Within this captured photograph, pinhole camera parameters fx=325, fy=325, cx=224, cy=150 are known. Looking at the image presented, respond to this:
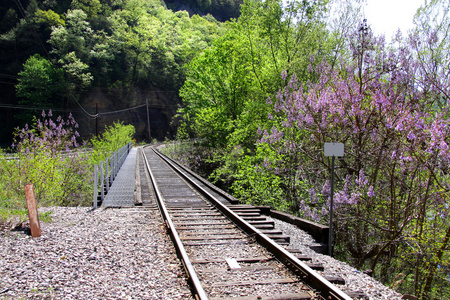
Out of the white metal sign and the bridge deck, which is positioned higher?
the white metal sign

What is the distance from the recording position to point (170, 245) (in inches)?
230

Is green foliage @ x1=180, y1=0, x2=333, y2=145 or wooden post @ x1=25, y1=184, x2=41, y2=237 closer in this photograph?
wooden post @ x1=25, y1=184, x2=41, y2=237

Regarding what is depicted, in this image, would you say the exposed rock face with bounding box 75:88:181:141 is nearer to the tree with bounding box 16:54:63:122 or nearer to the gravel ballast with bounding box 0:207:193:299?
the tree with bounding box 16:54:63:122

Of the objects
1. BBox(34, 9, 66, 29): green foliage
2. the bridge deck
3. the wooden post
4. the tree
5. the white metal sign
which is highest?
BBox(34, 9, 66, 29): green foliage

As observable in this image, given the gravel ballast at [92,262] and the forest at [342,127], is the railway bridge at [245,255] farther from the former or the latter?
the forest at [342,127]

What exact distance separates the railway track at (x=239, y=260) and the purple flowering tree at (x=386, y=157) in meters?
3.16

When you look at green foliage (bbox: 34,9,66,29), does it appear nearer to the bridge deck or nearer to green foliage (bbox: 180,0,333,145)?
green foliage (bbox: 180,0,333,145)

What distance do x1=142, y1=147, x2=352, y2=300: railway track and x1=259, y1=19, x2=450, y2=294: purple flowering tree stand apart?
3.16m

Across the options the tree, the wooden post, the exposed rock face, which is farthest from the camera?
the exposed rock face

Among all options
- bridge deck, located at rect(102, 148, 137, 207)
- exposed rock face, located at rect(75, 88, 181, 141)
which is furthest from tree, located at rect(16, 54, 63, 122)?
bridge deck, located at rect(102, 148, 137, 207)

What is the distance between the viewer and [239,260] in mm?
4957

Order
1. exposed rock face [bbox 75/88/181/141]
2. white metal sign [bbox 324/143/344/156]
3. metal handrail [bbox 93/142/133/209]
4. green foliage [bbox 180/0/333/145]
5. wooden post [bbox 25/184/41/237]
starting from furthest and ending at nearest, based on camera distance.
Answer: exposed rock face [bbox 75/88/181/141], green foliage [bbox 180/0/333/145], metal handrail [bbox 93/142/133/209], white metal sign [bbox 324/143/344/156], wooden post [bbox 25/184/41/237]

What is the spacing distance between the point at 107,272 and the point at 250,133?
56.0 feet

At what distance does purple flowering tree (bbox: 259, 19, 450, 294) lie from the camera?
748 cm
